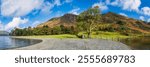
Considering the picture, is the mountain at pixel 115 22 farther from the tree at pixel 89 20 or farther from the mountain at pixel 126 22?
the tree at pixel 89 20

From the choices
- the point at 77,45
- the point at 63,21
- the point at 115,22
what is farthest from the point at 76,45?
the point at 115,22

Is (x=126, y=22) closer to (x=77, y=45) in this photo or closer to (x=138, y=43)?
(x=138, y=43)

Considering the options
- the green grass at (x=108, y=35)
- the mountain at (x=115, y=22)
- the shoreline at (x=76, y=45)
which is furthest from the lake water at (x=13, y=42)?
the green grass at (x=108, y=35)

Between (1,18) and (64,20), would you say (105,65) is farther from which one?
(1,18)

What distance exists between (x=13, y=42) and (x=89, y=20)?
5.57 ft

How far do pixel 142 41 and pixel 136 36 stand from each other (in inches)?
13.9

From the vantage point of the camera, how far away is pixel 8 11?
9.61 m

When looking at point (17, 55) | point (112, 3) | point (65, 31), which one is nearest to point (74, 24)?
point (65, 31)

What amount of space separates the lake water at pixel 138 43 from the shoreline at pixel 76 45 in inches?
6.7

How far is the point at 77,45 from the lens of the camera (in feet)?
31.4

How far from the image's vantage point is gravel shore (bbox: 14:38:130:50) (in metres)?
9.38

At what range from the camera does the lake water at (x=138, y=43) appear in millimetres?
9594

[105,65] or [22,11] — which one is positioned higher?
[22,11]

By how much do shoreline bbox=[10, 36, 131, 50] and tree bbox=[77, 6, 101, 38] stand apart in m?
0.23
